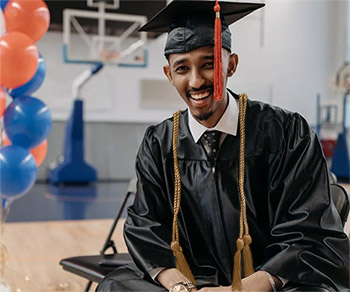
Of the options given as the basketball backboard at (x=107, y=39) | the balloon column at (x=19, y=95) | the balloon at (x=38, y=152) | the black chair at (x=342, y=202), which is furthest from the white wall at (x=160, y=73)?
the black chair at (x=342, y=202)

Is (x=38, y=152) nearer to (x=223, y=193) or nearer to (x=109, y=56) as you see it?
(x=223, y=193)

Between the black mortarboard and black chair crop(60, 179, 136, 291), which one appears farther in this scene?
black chair crop(60, 179, 136, 291)

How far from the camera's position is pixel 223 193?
174cm

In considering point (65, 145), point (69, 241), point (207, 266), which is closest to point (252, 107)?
point (207, 266)

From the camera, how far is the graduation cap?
1.58m

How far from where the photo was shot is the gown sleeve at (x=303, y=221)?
163cm

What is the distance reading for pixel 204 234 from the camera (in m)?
1.79

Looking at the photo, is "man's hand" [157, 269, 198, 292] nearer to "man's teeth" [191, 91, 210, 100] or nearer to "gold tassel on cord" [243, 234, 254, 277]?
"gold tassel on cord" [243, 234, 254, 277]

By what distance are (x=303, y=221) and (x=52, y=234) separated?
12.7 ft

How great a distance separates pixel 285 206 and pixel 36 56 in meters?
2.12

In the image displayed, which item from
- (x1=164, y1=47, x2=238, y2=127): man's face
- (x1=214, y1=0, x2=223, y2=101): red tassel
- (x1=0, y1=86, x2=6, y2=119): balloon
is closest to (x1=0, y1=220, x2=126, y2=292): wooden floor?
(x1=0, y1=86, x2=6, y2=119): balloon

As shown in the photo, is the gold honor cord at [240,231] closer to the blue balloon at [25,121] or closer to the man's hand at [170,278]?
the man's hand at [170,278]

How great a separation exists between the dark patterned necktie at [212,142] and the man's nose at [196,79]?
20cm

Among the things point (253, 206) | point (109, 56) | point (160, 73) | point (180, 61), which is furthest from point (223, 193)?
point (160, 73)
